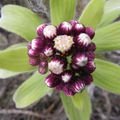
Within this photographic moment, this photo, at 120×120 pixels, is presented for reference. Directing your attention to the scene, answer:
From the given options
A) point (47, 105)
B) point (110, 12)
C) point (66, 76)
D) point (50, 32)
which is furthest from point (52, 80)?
point (47, 105)

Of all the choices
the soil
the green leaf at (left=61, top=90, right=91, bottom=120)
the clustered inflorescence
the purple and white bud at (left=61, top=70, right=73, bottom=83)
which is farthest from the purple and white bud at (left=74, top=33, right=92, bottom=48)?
the soil

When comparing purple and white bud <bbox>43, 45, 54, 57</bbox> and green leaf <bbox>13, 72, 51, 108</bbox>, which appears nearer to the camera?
purple and white bud <bbox>43, 45, 54, 57</bbox>

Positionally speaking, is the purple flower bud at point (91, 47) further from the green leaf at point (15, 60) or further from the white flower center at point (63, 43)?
the green leaf at point (15, 60)

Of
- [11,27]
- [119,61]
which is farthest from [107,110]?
[11,27]

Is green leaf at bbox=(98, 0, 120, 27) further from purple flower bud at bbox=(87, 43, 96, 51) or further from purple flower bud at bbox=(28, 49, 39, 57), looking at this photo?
purple flower bud at bbox=(28, 49, 39, 57)

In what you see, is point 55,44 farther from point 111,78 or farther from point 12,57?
point 111,78

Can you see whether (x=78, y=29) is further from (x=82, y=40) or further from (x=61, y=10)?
(x=61, y=10)
